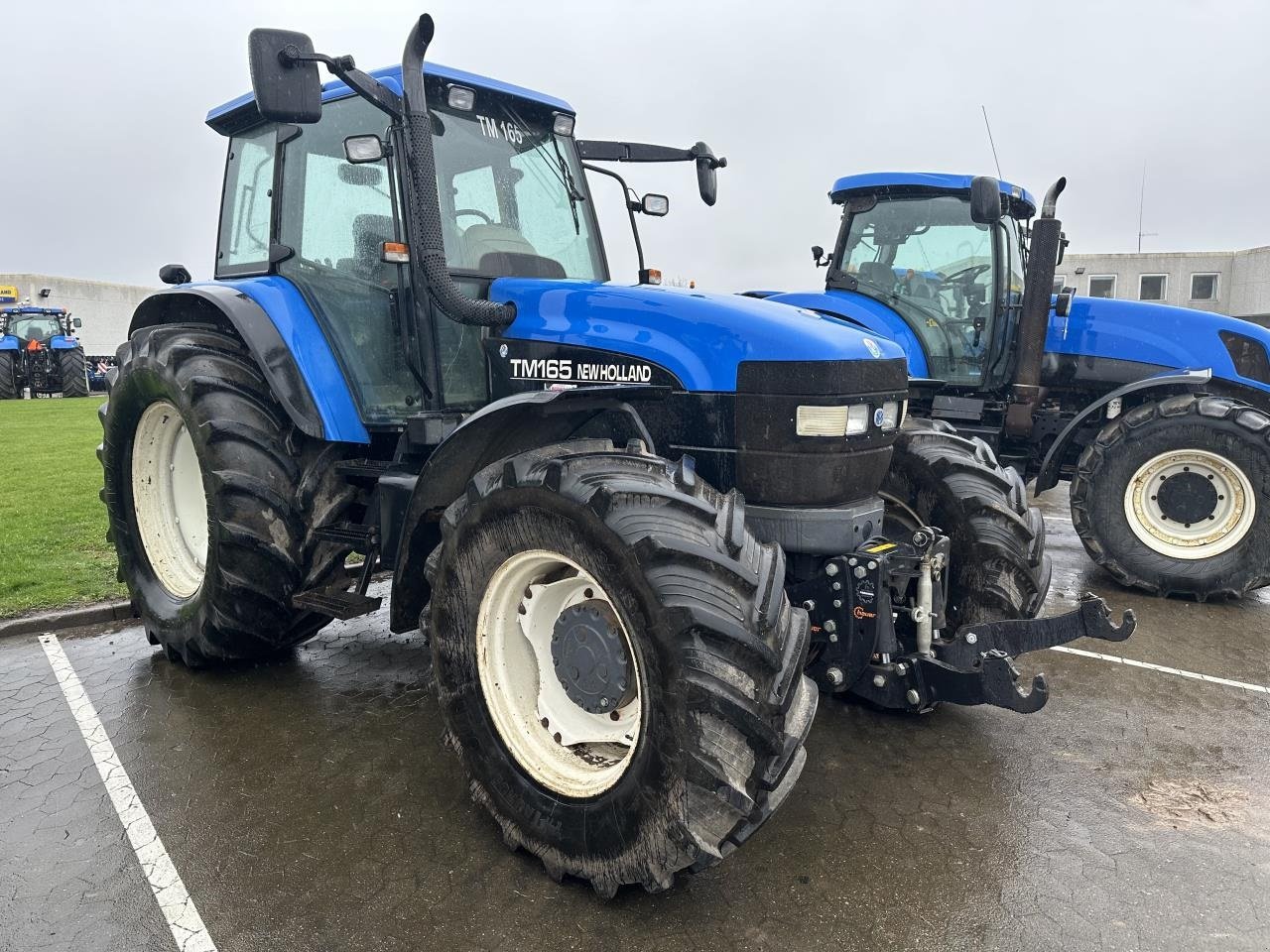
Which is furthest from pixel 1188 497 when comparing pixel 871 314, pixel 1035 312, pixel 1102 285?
pixel 1102 285

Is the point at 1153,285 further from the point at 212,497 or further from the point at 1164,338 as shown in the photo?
the point at 212,497

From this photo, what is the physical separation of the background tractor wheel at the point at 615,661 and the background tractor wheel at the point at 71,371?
25317mm

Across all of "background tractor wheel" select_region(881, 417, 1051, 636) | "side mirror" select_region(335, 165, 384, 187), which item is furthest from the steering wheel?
"background tractor wheel" select_region(881, 417, 1051, 636)

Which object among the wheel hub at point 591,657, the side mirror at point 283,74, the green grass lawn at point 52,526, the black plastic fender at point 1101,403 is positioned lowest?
the green grass lawn at point 52,526

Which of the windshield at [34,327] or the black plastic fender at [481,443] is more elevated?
the windshield at [34,327]

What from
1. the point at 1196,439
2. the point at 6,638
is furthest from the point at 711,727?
the point at 1196,439

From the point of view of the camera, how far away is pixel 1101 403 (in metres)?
6.03

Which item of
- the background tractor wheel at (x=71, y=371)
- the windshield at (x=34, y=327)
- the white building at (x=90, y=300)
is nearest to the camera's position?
the background tractor wheel at (x=71, y=371)

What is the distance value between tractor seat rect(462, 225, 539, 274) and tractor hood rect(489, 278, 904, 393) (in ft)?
1.30

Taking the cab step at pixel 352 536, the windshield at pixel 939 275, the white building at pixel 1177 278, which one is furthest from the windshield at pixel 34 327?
the white building at pixel 1177 278

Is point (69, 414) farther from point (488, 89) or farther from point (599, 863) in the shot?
point (599, 863)

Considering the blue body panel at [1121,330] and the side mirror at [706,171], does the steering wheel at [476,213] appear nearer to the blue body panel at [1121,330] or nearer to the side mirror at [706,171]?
the side mirror at [706,171]

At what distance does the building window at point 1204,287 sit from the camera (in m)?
28.2

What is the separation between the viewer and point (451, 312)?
3.21m
